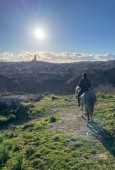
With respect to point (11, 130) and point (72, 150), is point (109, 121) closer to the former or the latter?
point (72, 150)

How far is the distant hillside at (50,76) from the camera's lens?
178ft

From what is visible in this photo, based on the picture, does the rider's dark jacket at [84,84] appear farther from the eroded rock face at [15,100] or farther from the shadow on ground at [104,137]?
the eroded rock face at [15,100]

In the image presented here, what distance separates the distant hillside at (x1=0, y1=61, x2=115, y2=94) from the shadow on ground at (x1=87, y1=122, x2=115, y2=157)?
31.0 meters

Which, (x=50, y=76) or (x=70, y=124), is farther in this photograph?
(x=50, y=76)

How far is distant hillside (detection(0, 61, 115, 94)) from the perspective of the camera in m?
54.1

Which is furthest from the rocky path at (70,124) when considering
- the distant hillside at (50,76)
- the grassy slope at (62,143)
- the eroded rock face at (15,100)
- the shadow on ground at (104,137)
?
the distant hillside at (50,76)

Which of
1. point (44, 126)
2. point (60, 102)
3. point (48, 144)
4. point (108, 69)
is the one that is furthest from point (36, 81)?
point (48, 144)

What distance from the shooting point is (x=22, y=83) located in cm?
5684

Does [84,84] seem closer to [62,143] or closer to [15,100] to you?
[62,143]

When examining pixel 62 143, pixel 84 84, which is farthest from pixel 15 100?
pixel 62 143

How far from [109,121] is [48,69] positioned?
4497 cm

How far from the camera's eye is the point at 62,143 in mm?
16859

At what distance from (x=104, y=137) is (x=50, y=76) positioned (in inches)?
1688

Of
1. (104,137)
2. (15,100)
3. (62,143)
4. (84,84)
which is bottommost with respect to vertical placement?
(15,100)
